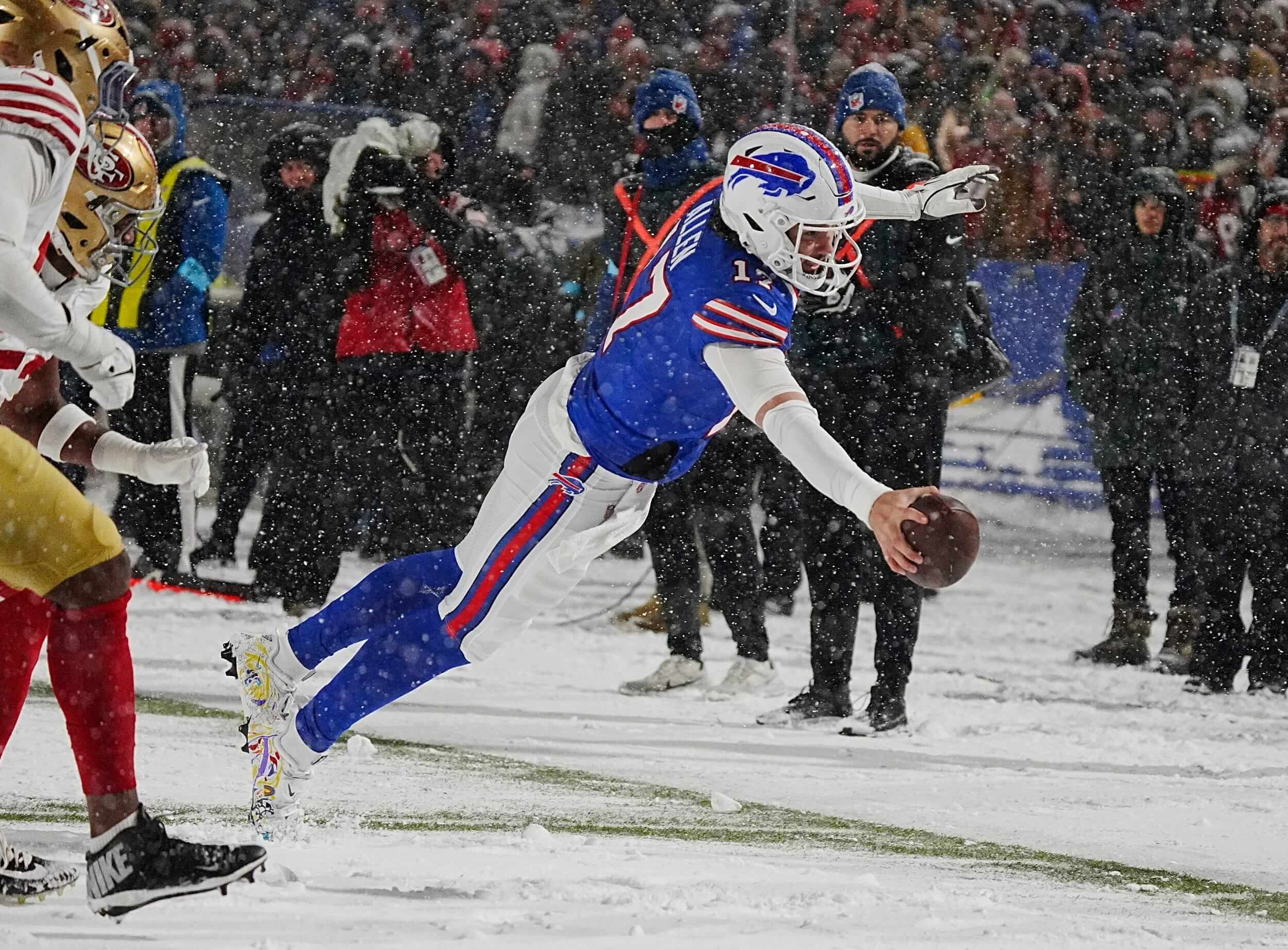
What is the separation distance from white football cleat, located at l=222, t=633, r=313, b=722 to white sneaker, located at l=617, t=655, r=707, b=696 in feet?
9.15

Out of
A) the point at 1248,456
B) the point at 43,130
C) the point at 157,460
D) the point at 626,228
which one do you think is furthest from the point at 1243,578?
the point at 43,130

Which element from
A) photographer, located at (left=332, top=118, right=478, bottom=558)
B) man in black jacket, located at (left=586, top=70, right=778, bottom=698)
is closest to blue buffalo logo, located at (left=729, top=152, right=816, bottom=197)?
man in black jacket, located at (left=586, top=70, right=778, bottom=698)

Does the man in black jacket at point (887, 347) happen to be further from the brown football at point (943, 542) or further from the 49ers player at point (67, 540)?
the 49ers player at point (67, 540)

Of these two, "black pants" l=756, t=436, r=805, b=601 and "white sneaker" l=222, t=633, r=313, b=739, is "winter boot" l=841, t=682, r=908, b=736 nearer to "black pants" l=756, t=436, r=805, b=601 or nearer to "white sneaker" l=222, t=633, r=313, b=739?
"black pants" l=756, t=436, r=805, b=601

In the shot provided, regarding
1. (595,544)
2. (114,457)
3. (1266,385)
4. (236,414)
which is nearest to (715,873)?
(595,544)

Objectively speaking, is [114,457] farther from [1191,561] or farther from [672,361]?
[1191,561]

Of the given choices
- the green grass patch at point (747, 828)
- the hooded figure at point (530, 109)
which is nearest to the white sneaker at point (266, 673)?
the green grass patch at point (747, 828)

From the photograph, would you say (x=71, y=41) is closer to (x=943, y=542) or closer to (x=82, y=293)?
(x=82, y=293)

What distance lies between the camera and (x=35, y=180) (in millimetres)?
3385

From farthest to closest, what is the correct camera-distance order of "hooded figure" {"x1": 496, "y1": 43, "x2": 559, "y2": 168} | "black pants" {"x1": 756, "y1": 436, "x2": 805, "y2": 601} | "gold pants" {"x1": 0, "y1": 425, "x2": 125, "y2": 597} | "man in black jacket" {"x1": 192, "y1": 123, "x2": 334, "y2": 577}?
"hooded figure" {"x1": 496, "y1": 43, "x2": 559, "y2": 168} → "man in black jacket" {"x1": 192, "y1": 123, "x2": 334, "y2": 577} → "black pants" {"x1": 756, "y1": 436, "x2": 805, "y2": 601} → "gold pants" {"x1": 0, "y1": 425, "x2": 125, "y2": 597}

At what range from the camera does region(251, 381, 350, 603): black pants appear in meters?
8.27

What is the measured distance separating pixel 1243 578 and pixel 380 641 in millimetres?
4652

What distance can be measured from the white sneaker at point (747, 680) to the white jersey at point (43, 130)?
13.5 feet

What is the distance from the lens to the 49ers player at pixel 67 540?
337cm
